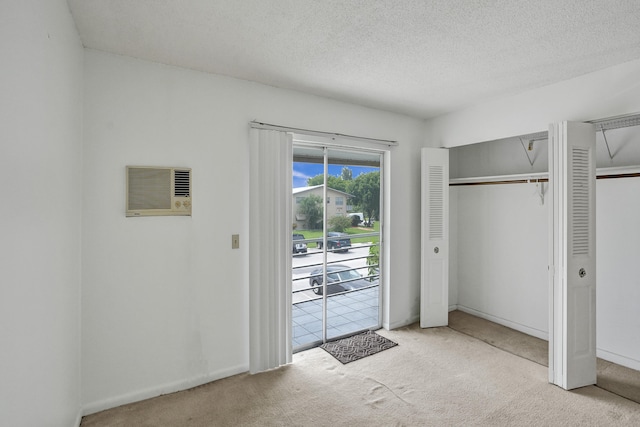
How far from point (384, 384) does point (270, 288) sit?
4.07ft

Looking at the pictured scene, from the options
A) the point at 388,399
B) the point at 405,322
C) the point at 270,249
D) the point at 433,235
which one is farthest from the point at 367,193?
the point at 388,399

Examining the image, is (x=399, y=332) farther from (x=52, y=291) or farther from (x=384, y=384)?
(x=52, y=291)

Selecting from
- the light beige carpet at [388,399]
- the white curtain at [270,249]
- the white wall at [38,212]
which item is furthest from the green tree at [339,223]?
the white wall at [38,212]

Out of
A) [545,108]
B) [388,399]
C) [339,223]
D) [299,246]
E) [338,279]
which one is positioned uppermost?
[545,108]

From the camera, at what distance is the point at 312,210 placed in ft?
10.7

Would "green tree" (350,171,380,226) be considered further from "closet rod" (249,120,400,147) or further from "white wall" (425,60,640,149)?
"white wall" (425,60,640,149)

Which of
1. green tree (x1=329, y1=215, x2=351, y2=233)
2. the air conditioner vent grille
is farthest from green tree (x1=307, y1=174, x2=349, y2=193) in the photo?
the air conditioner vent grille

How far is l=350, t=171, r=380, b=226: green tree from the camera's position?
358 cm

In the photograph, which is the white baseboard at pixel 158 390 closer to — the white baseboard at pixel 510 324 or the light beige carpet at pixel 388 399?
the light beige carpet at pixel 388 399

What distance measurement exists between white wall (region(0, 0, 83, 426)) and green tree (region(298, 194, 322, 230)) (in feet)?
6.09

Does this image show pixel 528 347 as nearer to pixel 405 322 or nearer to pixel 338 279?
pixel 405 322

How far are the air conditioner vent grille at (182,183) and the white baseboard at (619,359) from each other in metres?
4.08

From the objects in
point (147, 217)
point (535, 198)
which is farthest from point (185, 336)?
point (535, 198)

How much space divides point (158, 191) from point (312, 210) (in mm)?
1449
